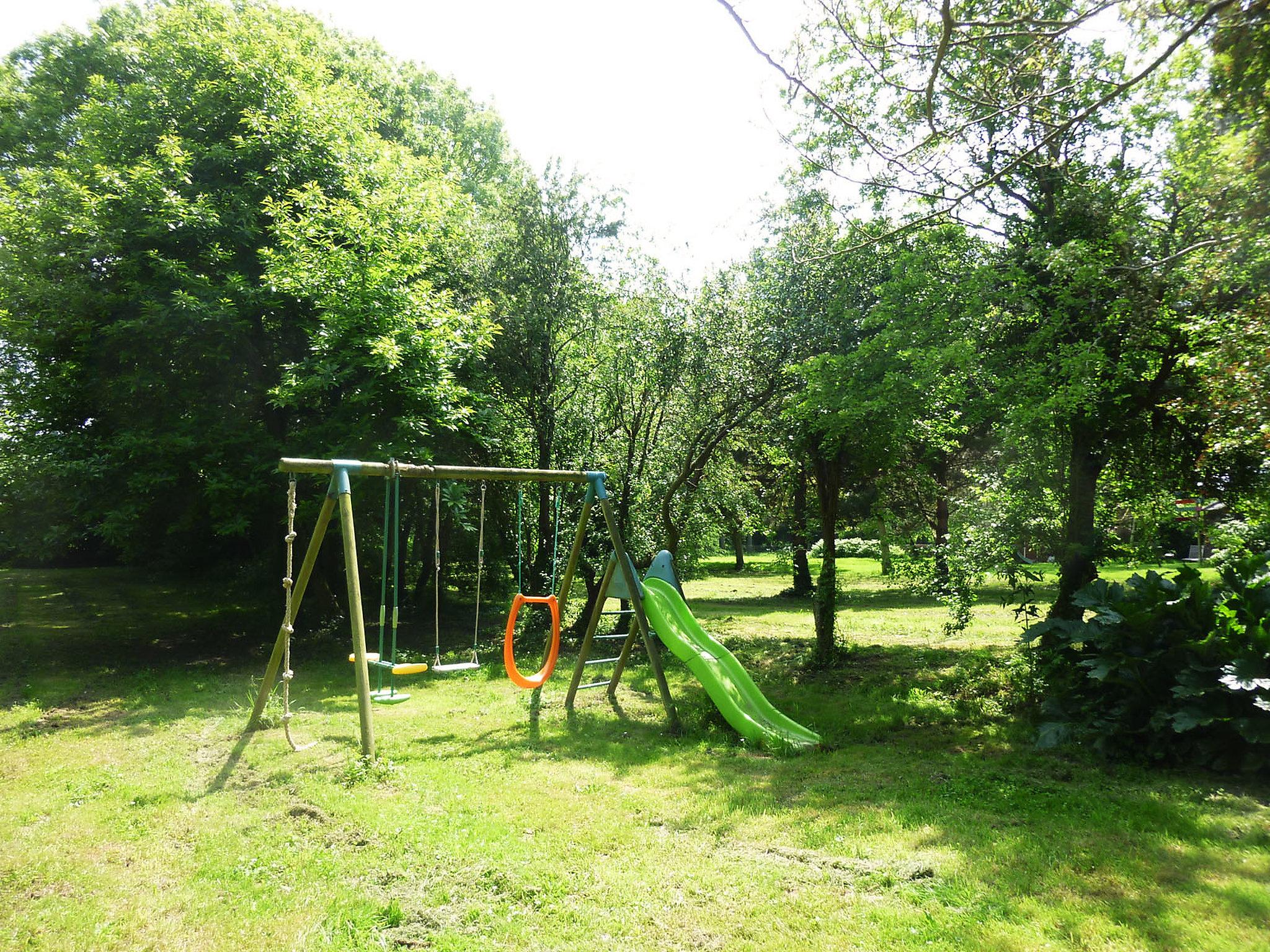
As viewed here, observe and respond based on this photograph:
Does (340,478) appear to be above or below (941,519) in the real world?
above

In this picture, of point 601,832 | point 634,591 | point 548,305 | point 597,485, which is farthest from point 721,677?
point 548,305

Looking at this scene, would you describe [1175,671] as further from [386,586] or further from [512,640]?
[386,586]

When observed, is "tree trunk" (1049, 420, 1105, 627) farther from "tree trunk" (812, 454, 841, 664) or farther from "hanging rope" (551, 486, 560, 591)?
"hanging rope" (551, 486, 560, 591)

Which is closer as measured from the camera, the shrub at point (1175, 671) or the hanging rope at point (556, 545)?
the shrub at point (1175, 671)

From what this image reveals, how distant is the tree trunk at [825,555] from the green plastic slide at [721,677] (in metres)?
3.15

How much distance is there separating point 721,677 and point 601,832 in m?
3.10

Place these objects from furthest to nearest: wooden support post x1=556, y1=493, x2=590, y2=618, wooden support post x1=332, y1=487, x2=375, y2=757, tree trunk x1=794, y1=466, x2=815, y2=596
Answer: tree trunk x1=794, y1=466, x2=815, y2=596
wooden support post x1=556, y1=493, x2=590, y2=618
wooden support post x1=332, y1=487, x2=375, y2=757

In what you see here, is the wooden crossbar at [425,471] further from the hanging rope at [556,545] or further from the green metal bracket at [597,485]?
the hanging rope at [556,545]

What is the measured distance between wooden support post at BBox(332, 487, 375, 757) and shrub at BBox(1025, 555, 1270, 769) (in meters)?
6.05

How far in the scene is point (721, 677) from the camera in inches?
315

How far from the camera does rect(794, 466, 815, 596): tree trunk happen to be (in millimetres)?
19453

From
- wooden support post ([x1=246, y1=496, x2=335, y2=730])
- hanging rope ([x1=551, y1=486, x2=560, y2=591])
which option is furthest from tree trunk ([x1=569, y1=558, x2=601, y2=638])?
wooden support post ([x1=246, y1=496, x2=335, y2=730])

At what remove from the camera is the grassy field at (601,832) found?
3887mm

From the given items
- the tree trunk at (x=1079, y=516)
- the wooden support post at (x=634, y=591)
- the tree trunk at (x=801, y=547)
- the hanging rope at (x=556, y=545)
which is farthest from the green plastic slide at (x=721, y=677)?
the tree trunk at (x=801, y=547)
